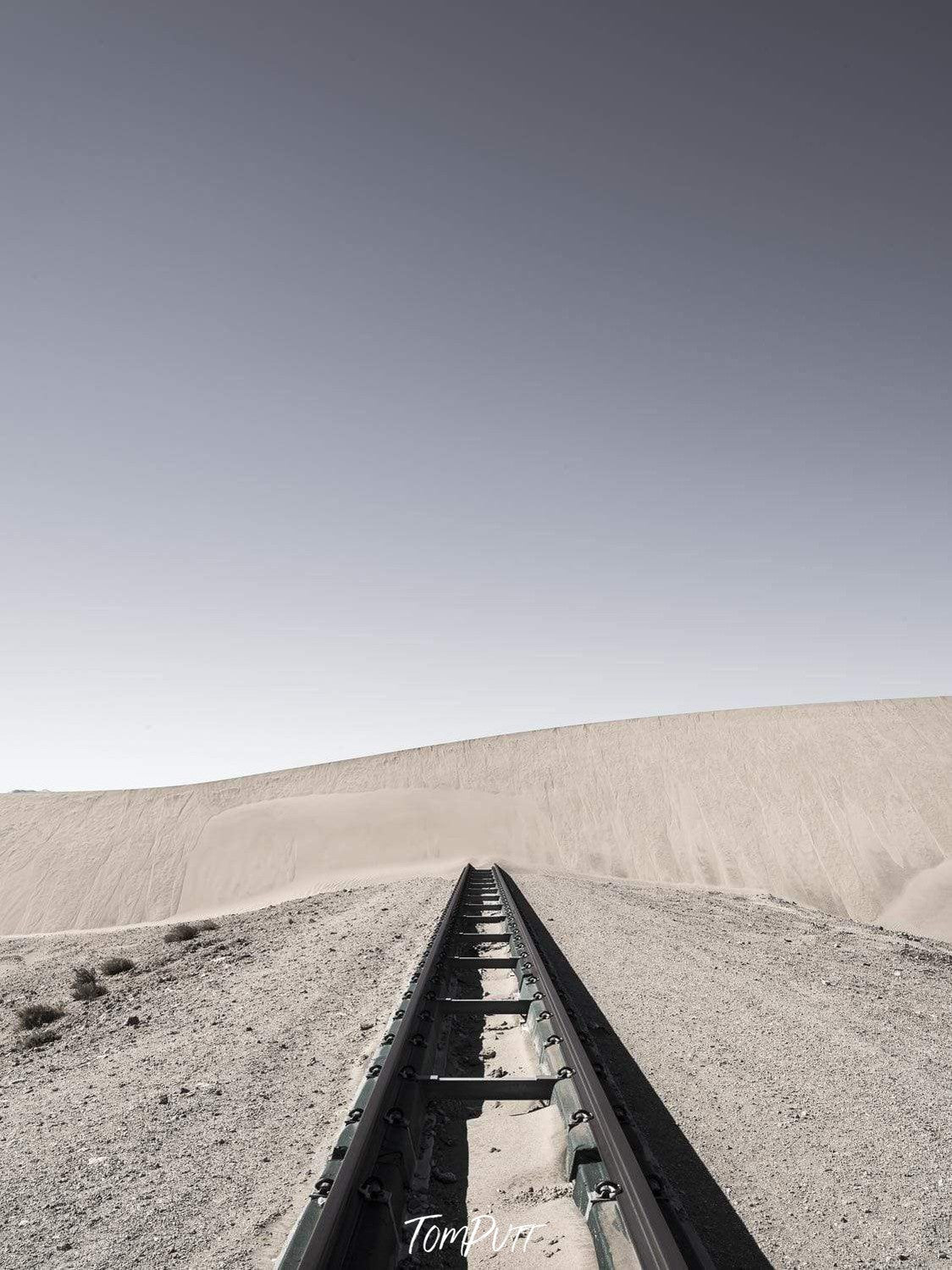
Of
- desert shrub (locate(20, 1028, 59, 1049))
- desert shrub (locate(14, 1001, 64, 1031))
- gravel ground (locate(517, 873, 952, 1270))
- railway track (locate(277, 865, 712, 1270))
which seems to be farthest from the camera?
desert shrub (locate(14, 1001, 64, 1031))

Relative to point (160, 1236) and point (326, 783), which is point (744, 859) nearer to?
point (326, 783)

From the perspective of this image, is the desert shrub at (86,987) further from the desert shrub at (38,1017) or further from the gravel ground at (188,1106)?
the desert shrub at (38,1017)

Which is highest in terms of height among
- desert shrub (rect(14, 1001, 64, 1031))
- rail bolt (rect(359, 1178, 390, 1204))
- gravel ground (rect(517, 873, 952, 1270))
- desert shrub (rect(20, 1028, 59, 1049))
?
rail bolt (rect(359, 1178, 390, 1204))

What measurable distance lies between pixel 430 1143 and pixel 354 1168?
0.90 metres

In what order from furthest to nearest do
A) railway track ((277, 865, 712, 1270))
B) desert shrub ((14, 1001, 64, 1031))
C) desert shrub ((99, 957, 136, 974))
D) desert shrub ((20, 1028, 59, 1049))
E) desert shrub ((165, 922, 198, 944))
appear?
desert shrub ((165, 922, 198, 944)) → desert shrub ((99, 957, 136, 974)) → desert shrub ((14, 1001, 64, 1031)) → desert shrub ((20, 1028, 59, 1049)) → railway track ((277, 865, 712, 1270))

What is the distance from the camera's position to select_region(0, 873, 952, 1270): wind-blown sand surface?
2.41m

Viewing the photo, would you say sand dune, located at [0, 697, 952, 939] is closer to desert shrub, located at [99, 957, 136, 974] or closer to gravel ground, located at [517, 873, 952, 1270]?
desert shrub, located at [99, 957, 136, 974]

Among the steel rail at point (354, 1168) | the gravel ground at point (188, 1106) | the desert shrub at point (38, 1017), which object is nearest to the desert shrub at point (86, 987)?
the gravel ground at point (188, 1106)

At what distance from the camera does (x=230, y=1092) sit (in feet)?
12.5

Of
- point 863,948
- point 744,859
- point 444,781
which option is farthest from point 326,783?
point 863,948

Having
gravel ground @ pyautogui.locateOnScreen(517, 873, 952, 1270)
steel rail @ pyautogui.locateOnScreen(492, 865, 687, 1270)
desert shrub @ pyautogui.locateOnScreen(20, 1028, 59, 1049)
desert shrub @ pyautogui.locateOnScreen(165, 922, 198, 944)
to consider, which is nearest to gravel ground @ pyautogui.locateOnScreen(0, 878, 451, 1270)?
desert shrub @ pyautogui.locateOnScreen(20, 1028, 59, 1049)

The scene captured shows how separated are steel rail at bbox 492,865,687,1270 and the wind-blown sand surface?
12.2 inches

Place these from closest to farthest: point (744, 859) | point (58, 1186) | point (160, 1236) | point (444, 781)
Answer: point (160, 1236), point (58, 1186), point (744, 859), point (444, 781)

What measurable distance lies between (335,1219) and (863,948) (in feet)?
33.9
